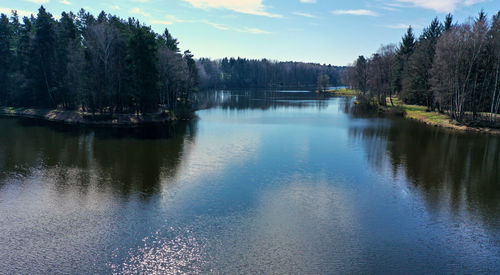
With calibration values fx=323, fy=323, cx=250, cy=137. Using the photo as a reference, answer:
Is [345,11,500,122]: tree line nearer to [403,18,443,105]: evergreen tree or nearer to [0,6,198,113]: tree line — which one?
[403,18,443,105]: evergreen tree

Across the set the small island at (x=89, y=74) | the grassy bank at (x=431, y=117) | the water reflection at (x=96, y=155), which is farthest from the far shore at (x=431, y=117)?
the small island at (x=89, y=74)

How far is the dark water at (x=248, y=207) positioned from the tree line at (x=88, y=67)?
59.3 feet

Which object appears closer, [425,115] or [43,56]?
[425,115]

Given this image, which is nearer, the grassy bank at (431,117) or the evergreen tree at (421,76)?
the grassy bank at (431,117)

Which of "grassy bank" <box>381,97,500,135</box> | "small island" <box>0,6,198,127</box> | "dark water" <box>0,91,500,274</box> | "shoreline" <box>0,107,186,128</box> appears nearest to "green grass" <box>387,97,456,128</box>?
"grassy bank" <box>381,97,500,135</box>

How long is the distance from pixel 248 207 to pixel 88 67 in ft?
161

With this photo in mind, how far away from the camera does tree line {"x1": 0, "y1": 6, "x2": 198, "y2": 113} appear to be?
58531 mm

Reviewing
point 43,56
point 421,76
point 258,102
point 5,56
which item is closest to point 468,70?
point 421,76

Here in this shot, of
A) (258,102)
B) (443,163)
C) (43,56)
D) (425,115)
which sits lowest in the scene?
(443,163)

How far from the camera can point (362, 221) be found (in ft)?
69.9

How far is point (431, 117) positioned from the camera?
64438 millimetres

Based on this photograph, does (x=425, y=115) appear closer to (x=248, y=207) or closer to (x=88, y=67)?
(x=248, y=207)

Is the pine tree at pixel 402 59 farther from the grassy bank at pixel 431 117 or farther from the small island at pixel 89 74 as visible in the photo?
the small island at pixel 89 74

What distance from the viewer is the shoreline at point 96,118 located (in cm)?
5984
